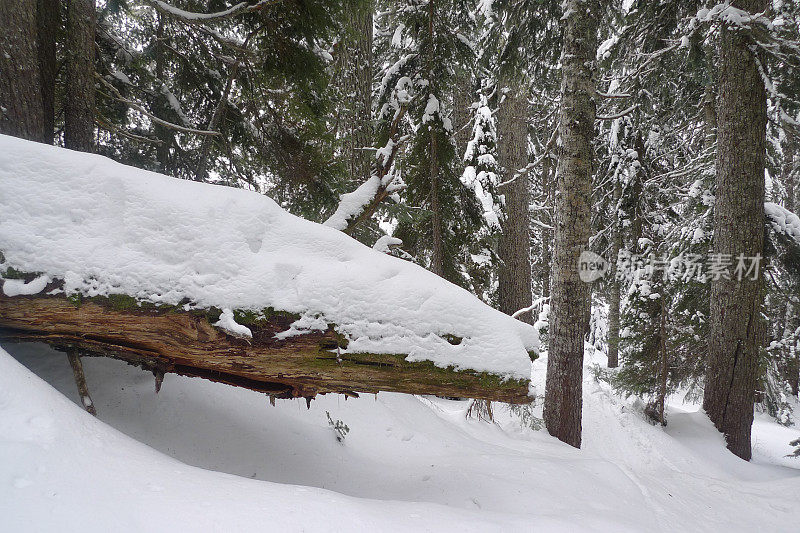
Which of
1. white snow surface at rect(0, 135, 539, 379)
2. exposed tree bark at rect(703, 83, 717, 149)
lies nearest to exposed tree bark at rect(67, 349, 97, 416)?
white snow surface at rect(0, 135, 539, 379)

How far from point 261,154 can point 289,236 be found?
11.0ft

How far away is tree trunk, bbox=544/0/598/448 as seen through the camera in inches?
177

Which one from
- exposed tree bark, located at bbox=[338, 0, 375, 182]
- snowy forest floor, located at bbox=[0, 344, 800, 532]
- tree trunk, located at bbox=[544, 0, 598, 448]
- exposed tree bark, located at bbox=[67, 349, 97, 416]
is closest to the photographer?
snowy forest floor, located at bbox=[0, 344, 800, 532]

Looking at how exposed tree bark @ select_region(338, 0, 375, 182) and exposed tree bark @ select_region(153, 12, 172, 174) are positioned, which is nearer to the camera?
exposed tree bark @ select_region(153, 12, 172, 174)

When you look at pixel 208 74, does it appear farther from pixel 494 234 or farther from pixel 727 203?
pixel 727 203

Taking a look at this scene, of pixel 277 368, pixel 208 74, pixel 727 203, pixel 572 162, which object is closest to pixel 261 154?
pixel 208 74

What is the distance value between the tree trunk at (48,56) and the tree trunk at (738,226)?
848 cm

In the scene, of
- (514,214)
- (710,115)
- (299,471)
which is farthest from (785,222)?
(299,471)

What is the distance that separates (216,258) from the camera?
213 centimetres

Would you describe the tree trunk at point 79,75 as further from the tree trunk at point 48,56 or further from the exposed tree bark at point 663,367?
the exposed tree bark at point 663,367

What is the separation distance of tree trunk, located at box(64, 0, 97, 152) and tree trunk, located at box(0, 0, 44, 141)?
1.29ft

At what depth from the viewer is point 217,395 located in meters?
3.15

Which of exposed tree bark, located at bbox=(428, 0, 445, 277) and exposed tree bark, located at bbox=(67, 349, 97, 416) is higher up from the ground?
exposed tree bark, located at bbox=(428, 0, 445, 277)

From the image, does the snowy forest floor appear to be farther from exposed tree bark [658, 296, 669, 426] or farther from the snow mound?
the snow mound
